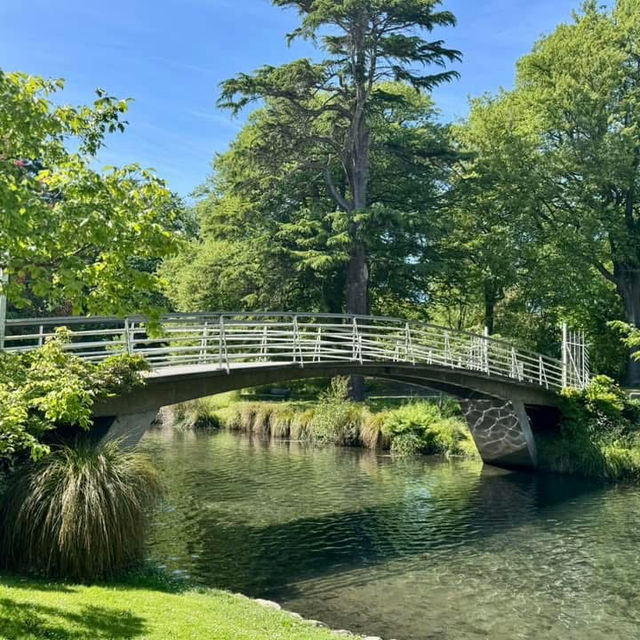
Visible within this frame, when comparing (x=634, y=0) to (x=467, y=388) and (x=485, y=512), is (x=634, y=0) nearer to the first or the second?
(x=467, y=388)

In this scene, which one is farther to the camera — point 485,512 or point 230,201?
point 230,201

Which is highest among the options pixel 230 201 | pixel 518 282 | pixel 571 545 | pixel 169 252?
pixel 230 201

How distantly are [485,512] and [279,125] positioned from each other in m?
18.8

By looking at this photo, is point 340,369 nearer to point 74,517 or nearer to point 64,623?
point 74,517

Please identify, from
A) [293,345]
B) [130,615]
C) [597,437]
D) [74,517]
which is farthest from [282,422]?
[130,615]

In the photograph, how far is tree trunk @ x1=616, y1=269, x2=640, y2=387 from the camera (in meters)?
30.8

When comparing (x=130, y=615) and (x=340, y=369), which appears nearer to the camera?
(x=130, y=615)

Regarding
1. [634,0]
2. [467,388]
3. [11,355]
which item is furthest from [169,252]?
[634,0]

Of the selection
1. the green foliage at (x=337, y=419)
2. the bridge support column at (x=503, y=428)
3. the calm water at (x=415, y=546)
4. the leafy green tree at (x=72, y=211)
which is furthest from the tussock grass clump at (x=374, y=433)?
the leafy green tree at (x=72, y=211)

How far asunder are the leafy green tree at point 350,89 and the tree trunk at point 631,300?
11.5 metres

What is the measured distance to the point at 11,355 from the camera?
755 centimetres

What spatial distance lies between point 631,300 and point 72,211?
3003cm

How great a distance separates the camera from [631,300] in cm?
3103

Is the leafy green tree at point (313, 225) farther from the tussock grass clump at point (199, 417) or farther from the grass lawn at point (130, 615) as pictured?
the grass lawn at point (130, 615)
